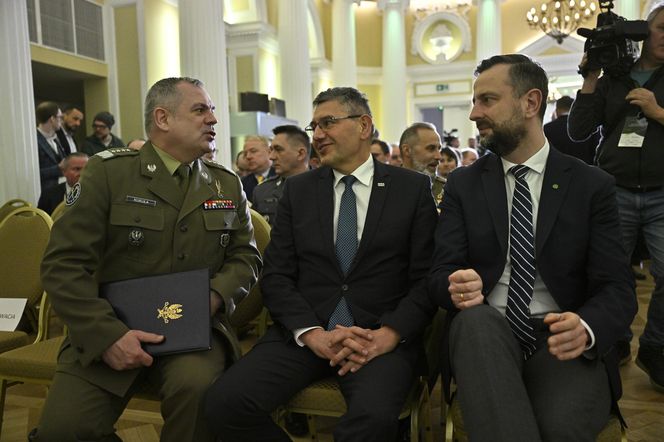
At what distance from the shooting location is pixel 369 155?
214 cm

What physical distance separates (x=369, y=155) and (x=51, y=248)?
1.11 metres

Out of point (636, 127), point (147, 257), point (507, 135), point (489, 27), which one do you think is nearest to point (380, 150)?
point (636, 127)

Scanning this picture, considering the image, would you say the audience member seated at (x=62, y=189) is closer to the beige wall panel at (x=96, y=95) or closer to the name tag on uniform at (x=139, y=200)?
the name tag on uniform at (x=139, y=200)

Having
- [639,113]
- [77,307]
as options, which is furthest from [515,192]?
[77,307]

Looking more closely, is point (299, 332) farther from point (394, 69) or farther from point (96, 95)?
point (394, 69)

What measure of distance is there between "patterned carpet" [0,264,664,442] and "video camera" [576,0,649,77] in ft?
4.50

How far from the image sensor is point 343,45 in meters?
15.2

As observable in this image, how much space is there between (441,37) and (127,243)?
1759 cm

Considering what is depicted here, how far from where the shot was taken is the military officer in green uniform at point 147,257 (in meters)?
1.66

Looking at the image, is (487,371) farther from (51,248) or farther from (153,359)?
(51,248)

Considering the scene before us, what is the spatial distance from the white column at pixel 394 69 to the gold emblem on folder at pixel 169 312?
15.3 metres

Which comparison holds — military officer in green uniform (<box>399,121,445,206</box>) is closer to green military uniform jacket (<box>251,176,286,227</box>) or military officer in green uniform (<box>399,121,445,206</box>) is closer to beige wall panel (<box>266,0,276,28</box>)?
green military uniform jacket (<box>251,176,286,227</box>)

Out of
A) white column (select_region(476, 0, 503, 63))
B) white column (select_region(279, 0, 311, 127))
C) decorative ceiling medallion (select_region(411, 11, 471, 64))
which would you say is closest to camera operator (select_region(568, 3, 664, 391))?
white column (select_region(279, 0, 311, 127))

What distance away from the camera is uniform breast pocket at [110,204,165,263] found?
184 cm
